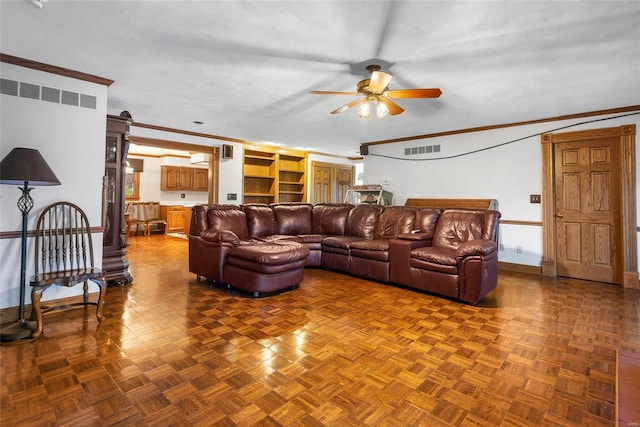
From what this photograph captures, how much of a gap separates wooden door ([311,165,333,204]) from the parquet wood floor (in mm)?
5159

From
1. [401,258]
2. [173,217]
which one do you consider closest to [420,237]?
[401,258]

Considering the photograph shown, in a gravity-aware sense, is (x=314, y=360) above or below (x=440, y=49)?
below

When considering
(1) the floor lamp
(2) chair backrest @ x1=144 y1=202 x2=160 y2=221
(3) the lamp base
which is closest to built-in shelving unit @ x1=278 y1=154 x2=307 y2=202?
(2) chair backrest @ x1=144 y1=202 x2=160 y2=221

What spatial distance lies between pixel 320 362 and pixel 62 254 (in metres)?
2.55

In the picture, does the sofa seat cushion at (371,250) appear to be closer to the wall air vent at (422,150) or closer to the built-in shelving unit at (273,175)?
the wall air vent at (422,150)

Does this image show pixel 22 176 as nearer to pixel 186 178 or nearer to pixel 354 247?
pixel 354 247

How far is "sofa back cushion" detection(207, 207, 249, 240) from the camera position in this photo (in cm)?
425

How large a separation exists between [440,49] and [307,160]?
5.73 meters

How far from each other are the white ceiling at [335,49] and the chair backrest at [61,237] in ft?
4.47

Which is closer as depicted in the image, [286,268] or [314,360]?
[314,360]

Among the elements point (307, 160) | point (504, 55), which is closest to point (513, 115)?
point (504, 55)

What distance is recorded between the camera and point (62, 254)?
293 cm

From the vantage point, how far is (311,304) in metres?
3.21

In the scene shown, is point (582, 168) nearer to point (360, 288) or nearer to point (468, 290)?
point (468, 290)
